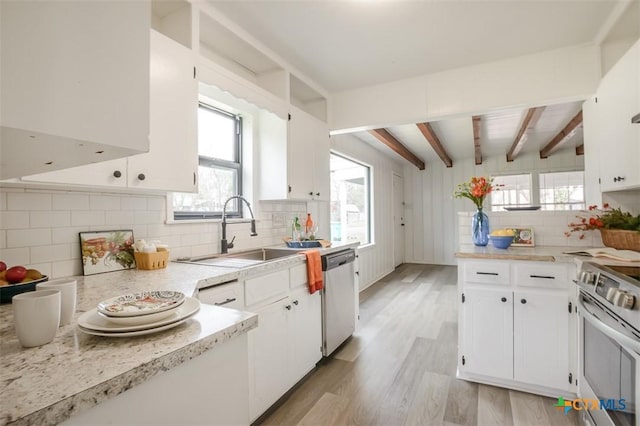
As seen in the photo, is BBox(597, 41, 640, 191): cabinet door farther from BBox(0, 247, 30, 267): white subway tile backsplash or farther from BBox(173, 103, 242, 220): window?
BBox(0, 247, 30, 267): white subway tile backsplash

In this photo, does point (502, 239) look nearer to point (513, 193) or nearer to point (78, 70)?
point (78, 70)

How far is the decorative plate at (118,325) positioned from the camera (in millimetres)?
746

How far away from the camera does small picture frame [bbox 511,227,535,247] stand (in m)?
2.56

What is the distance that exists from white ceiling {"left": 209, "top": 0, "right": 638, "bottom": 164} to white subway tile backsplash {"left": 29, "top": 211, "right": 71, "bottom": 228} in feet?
4.95

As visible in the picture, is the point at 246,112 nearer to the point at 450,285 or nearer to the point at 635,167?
the point at 635,167

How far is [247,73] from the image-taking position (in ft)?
8.88

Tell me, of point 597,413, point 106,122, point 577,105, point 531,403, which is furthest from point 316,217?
point 577,105

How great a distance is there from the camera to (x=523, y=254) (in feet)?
7.00

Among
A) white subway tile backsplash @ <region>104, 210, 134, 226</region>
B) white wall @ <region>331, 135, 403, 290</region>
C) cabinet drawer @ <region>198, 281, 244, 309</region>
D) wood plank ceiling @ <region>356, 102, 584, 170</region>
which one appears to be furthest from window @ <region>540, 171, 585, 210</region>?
white subway tile backsplash @ <region>104, 210, 134, 226</region>

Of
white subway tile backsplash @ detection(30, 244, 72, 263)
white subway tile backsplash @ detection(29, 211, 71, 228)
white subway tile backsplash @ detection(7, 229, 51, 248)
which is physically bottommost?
white subway tile backsplash @ detection(30, 244, 72, 263)

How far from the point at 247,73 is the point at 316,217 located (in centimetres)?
169

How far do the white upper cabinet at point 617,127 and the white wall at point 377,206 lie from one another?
257 centimetres

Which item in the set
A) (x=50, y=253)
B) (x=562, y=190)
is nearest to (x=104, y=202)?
(x=50, y=253)

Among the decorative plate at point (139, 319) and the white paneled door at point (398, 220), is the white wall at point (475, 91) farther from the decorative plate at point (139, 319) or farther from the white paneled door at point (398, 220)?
the white paneled door at point (398, 220)
